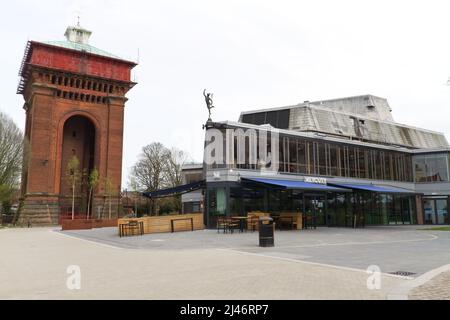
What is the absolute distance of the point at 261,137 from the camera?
26234 mm

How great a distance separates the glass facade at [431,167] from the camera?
115 ft

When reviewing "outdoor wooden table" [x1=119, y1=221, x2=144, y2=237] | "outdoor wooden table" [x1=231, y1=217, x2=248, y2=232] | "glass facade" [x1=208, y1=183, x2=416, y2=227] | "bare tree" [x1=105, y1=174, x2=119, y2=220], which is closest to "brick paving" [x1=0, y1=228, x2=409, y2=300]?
"outdoor wooden table" [x1=119, y1=221, x2=144, y2=237]

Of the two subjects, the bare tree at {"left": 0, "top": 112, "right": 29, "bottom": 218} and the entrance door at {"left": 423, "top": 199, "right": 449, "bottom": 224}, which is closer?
the entrance door at {"left": 423, "top": 199, "right": 449, "bottom": 224}

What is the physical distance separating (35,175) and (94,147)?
9464mm

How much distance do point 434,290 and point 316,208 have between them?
2158 cm

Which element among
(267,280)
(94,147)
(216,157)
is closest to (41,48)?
(94,147)

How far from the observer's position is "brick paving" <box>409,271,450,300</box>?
234 inches

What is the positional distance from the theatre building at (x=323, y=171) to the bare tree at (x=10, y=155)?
22.6 metres

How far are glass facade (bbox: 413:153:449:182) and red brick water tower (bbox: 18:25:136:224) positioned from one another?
101 feet

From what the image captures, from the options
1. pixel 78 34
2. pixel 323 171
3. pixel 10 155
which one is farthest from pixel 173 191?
pixel 78 34

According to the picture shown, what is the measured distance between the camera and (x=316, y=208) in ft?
91.2

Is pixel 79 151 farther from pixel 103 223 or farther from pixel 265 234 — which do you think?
pixel 265 234
